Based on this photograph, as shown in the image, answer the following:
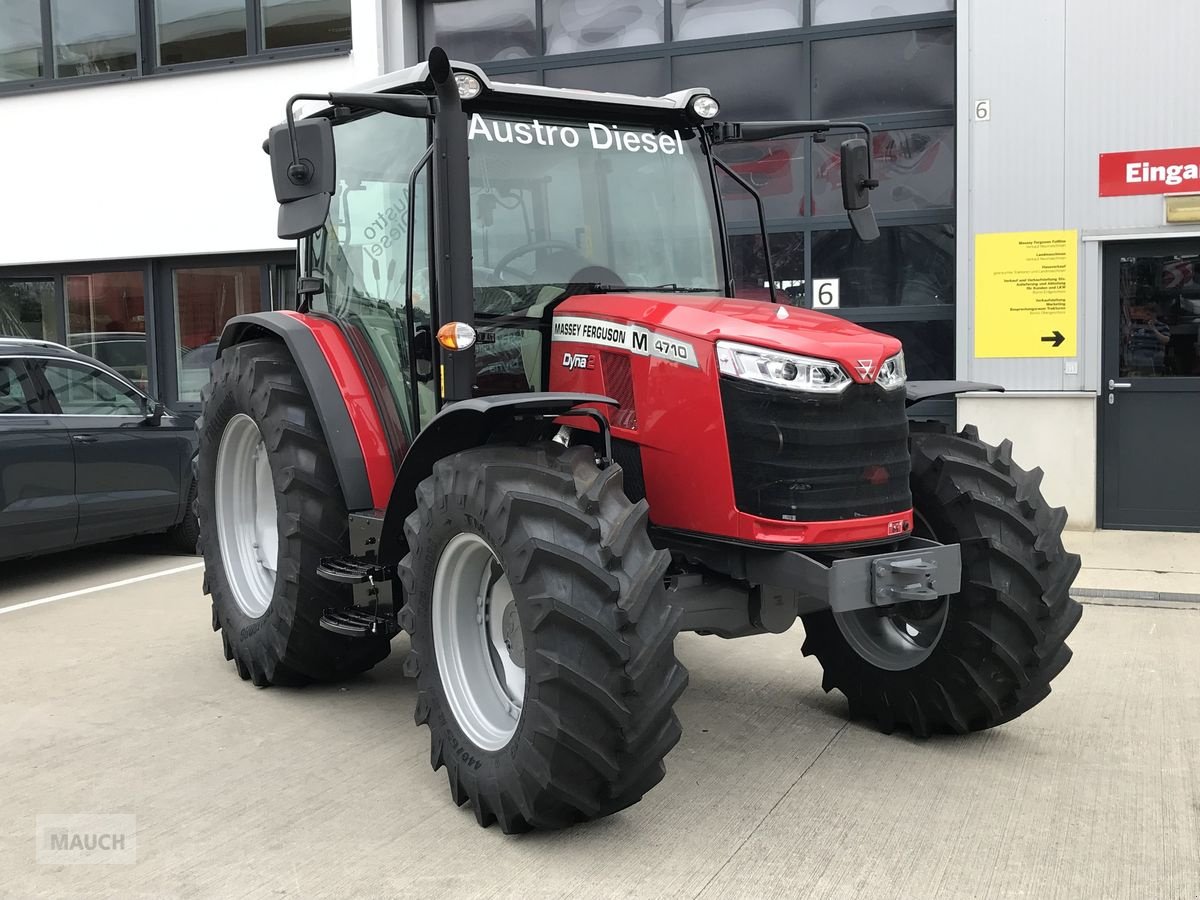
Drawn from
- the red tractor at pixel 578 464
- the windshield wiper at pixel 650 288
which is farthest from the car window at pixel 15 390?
the windshield wiper at pixel 650 288

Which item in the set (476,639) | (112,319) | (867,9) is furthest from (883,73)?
(112,319)

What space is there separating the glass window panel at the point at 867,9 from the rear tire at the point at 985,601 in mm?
6426

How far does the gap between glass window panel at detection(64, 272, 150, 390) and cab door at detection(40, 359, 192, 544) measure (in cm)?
449

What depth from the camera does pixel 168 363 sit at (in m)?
12.8

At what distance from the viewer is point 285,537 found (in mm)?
→ 4895

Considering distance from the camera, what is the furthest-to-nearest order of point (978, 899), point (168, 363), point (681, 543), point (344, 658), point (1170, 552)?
1. point (168, 363)
2. point (1170, 552)
3. point (344, 658)
4. point (681, 543)
5. point (978, 899)

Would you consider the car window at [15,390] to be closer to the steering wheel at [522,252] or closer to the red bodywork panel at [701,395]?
the steering wheel at [522,252]

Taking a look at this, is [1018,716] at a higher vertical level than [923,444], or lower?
lower

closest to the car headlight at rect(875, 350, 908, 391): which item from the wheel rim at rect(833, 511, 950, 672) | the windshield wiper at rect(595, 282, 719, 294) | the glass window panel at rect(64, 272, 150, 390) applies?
the wheel rim at rect(833, 511, 950, 672)

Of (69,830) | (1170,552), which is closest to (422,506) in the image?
(69,830)

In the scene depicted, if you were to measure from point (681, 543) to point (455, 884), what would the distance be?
1400 mm

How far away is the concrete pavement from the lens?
348cm

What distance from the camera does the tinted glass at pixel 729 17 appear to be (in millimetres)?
10328

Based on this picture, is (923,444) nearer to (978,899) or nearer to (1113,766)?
(1113,766)
